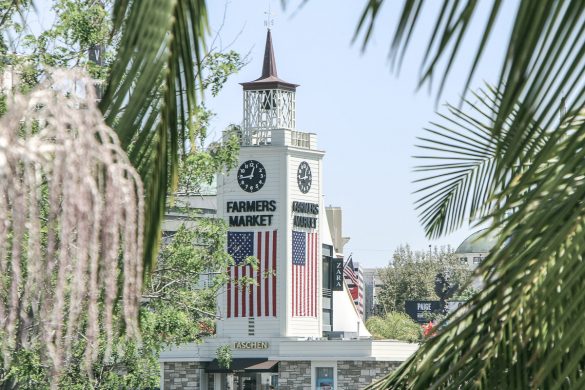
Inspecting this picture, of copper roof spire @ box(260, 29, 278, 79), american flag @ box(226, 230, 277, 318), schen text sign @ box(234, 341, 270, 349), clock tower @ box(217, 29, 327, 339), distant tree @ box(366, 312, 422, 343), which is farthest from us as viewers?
distant tree @ box(366, 312, 422, 343)

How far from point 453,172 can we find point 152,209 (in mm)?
4604

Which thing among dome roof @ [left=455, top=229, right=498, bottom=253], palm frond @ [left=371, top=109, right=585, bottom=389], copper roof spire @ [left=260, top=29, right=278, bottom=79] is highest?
copper roof spire @ [left=260, top=29, right=278, bottom=79]

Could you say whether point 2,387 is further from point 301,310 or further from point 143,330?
point 301,310

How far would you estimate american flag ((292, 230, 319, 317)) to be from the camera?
196ft

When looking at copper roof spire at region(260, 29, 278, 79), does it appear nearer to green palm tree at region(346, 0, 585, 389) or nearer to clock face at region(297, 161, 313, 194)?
clock face at region(297, 161, 313, 194)

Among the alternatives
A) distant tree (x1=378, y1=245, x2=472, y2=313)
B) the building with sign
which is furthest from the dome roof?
distant tree (x1=378, y1=245, x2=472, y2=313)

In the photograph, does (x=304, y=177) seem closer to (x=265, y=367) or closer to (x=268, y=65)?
(x=268, y=65)

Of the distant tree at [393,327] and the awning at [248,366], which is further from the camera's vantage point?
the distant tree at [393,327]

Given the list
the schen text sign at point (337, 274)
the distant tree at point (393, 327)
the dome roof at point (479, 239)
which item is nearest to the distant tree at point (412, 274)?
the distant tree at point (393, 327)

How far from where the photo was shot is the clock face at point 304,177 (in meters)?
61.1

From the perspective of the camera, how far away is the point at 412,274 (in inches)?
3799

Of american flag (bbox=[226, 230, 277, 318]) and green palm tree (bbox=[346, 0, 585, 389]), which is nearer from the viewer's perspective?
green palm tree (bbox=[346, 0, 585, 389])

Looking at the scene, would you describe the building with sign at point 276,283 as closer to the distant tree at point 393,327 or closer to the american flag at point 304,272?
the american flag at point 304,272

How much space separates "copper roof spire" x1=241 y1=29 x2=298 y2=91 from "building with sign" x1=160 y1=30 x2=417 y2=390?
52 mm
